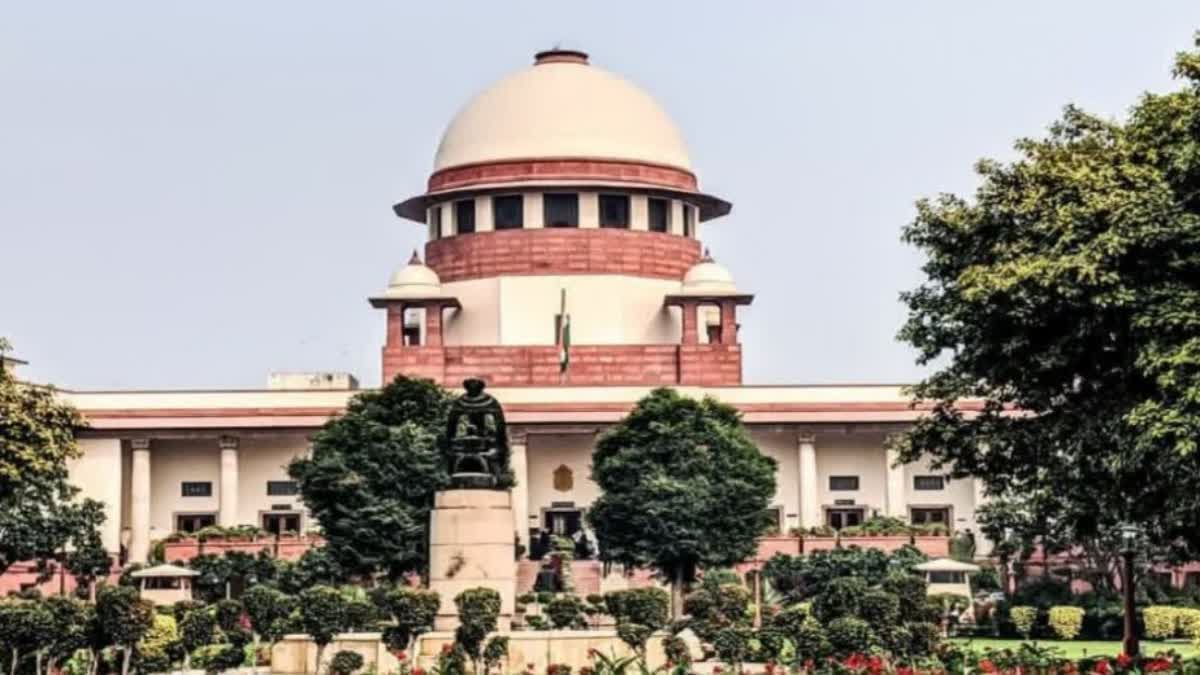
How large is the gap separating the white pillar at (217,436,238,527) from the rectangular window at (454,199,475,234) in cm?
897

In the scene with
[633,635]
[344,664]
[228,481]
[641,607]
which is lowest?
[344,664]

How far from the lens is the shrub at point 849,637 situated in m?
26.0

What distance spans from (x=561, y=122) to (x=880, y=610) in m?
45.6

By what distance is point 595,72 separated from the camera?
73375mm

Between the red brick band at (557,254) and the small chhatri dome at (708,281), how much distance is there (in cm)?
164

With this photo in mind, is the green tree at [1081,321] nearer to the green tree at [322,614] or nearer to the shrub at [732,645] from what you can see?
the shrub at [732,645]

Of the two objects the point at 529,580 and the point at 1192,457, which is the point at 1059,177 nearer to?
the point at 1192,457

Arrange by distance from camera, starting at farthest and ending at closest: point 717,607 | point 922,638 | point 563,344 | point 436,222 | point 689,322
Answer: point 436,222
point 689,322
point 563,344
point 717,607
point 922,638

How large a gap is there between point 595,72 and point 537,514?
1315cm

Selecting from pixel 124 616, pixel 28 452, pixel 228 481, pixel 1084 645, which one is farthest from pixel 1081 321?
pixel 228 481

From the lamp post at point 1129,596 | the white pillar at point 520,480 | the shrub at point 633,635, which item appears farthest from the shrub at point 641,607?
the white pillar at point 520,480

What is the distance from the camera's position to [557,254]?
233ft

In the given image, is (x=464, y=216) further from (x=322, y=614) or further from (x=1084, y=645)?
(x=322, y=614)

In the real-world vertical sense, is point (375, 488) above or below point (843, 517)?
below
